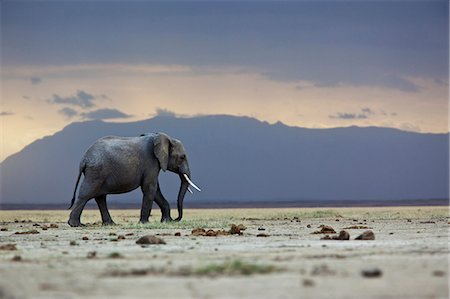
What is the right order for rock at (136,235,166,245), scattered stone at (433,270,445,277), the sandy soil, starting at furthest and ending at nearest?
rock at (136,235,166,245) < scattered stone at (433,270,445,277) < the sandy soil

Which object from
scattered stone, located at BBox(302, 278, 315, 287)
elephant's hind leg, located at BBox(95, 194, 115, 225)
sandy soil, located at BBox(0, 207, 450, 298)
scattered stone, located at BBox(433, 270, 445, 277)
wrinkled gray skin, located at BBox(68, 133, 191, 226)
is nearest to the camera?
sandy soil, located at BBox(0, 207, 450, 298)

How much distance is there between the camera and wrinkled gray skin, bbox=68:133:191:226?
39.4 metres

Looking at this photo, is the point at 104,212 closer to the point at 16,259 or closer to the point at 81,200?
the point at 81,200

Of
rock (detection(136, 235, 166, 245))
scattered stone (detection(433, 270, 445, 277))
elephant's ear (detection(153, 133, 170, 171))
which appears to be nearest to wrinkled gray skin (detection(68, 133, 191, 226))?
elephant's ear (detection(153, 133, 170, 171))

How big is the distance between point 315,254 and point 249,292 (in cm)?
635

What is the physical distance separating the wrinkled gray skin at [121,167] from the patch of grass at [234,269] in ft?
69.6

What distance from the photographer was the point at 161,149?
132 ft

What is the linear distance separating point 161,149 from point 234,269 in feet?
73.4

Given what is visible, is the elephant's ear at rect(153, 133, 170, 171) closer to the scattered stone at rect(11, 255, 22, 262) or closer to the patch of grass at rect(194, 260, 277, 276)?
the scattered stone at rect(11, 255, 22, 262)

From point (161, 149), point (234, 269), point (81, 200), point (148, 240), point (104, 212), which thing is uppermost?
point (161, 149)

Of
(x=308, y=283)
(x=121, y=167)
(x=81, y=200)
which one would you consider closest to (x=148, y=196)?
(x=121, y=167)

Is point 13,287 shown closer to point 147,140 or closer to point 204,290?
point 204,290

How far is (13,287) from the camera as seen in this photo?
16.4 meters

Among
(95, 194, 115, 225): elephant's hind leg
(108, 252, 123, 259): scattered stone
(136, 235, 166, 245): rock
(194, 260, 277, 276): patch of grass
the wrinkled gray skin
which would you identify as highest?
the wrinkled gray skin
